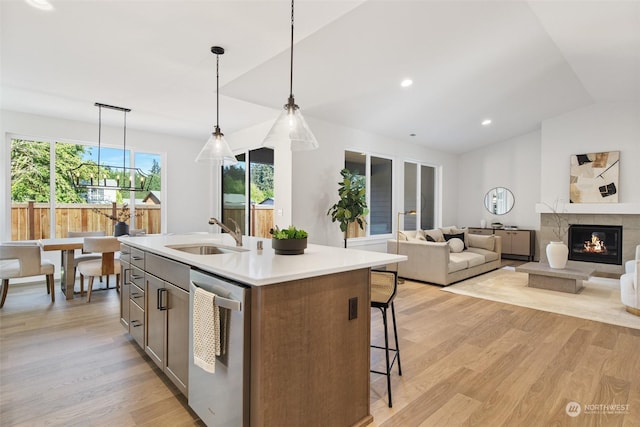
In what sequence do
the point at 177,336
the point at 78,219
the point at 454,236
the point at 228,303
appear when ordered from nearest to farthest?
the point at 228,303
the point at 177,336
the point at 78,219
the point at 454,236

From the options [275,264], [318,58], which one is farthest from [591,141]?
[275,264]

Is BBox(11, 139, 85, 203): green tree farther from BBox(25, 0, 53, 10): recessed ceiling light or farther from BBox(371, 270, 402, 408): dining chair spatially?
BBox(371, 270, 402, 408): dining chair

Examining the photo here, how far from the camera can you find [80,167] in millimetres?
5598

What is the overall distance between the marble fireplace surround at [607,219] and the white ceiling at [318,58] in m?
1.96

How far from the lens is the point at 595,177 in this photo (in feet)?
20.3

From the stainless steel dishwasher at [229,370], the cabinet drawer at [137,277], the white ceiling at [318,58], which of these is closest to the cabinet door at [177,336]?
the stainless steel dishwasher at [229,370]

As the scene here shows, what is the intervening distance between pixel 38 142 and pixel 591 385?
7.50 metres

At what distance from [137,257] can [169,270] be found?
29.6 inches

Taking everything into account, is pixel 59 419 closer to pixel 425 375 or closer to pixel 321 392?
pixel 321 392

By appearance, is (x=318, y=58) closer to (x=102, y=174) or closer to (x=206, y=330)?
(x=206, y=330)

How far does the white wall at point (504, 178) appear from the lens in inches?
309

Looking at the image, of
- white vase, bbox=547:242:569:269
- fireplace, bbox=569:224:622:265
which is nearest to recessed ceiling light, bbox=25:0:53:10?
white vase, bbox=547:242:569:269

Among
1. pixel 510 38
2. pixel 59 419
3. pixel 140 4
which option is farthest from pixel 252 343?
pixel 510 38

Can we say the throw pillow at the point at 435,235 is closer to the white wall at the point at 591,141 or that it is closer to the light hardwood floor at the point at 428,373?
the light hardwood floor at the point at 428,373
